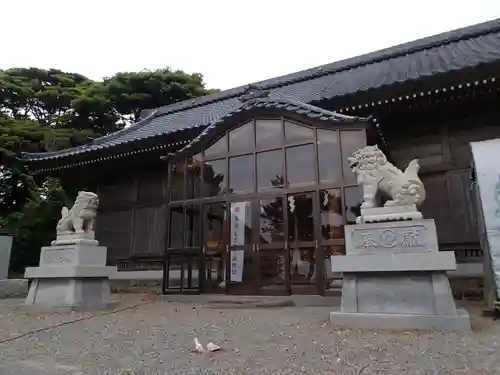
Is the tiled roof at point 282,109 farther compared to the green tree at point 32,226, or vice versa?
the green tree at point 32,226

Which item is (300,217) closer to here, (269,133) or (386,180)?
(269,133)

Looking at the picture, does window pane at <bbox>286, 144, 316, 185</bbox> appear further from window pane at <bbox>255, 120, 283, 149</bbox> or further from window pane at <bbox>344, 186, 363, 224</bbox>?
window pane at <bbox>344, 186, 363, 224</bbox>

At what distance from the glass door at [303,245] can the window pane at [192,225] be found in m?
2.09

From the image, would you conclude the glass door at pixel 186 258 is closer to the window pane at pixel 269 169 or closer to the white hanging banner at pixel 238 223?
the white hanging banner at pixel 238 223

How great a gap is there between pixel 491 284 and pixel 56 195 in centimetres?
1431

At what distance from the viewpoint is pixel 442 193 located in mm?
7641

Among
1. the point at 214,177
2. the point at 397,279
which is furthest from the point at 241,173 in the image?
the point at 397,279

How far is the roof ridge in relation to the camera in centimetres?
1152

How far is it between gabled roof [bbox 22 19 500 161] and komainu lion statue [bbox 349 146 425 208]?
4.18 m

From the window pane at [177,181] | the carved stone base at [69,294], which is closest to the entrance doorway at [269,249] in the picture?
the window pane at [177,181]

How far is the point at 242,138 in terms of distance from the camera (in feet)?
27.3

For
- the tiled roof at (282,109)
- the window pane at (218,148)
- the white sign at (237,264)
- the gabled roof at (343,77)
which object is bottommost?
the white sign at (237,264)

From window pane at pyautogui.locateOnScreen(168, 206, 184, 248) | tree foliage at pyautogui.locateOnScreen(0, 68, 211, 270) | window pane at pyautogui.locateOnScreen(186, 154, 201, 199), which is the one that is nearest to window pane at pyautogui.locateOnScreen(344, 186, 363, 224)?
window pane at pyautogui.locateOnScreen(186, 154, 201, 199)

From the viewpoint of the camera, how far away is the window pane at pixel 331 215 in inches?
281
